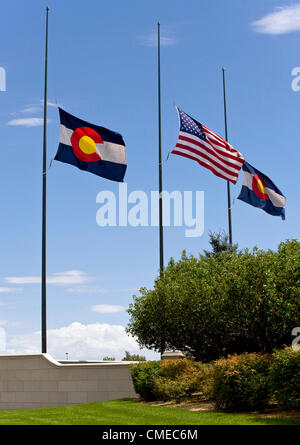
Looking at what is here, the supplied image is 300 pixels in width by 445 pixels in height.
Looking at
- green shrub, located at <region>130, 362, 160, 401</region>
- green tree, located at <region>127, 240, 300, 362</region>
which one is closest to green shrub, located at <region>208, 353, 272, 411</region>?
green tree, located at <region>127, 240, 300, 362</region>

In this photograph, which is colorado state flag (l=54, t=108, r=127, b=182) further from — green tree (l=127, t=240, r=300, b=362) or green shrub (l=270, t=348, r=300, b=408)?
green shrub (l=270, t=348, r=300, b=408)

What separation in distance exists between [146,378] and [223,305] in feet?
12.1

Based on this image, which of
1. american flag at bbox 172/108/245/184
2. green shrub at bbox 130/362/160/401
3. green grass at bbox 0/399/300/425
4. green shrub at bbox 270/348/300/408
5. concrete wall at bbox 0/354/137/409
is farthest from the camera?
american flag at bbox 172/108/245/184

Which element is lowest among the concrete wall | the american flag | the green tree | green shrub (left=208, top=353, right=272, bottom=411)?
the concrete wall

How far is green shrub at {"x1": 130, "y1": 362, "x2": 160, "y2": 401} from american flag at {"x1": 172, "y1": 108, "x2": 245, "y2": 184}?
30.7ft

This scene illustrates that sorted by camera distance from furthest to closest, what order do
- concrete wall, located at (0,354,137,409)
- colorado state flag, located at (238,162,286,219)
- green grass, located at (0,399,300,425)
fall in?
colorado state flag, located at (238,162,286,219)
concrete wall, located at (0,354,137,409)
green grass, located at (0,399,300,425)

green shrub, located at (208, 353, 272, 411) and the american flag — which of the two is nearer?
green shrub, located at (208, 353, 272, 411)

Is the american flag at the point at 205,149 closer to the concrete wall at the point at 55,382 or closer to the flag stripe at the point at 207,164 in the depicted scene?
the flag stripe at the point at 207,164

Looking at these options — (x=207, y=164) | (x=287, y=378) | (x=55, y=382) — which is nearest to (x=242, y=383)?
(x=287, y=378)

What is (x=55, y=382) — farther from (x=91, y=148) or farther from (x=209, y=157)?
(x=209, y=157)

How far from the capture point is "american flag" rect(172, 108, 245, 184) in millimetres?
27672

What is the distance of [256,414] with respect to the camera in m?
17.2
